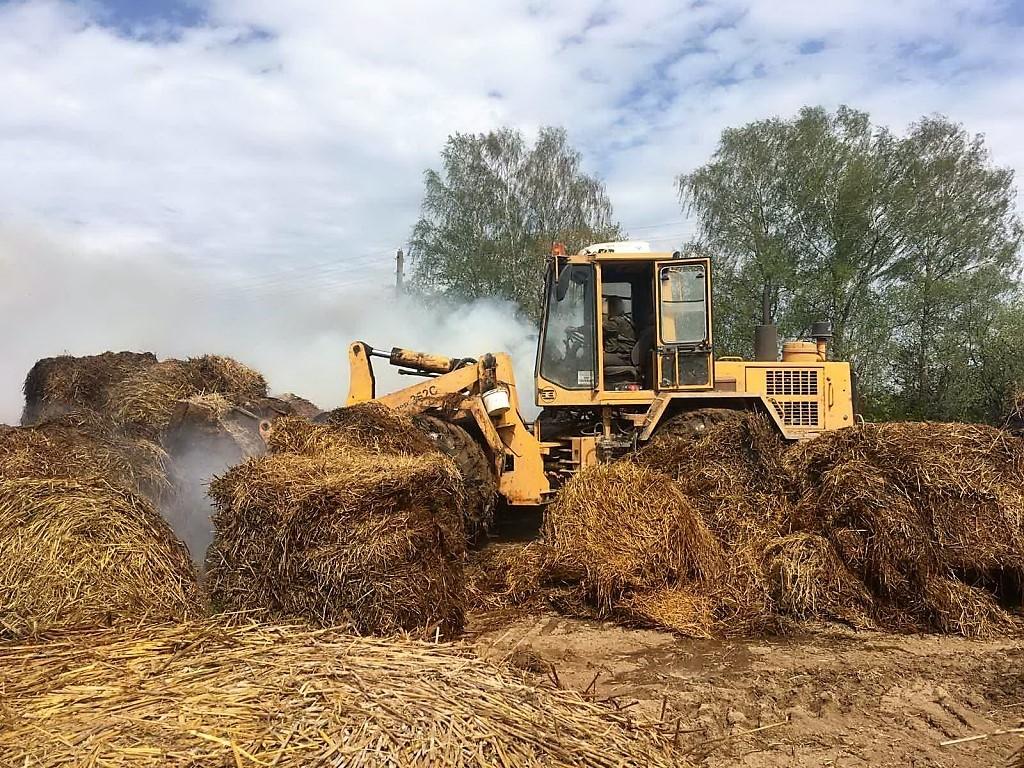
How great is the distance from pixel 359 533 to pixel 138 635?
71.6 inches

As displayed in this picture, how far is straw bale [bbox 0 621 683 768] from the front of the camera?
A: 2229mm

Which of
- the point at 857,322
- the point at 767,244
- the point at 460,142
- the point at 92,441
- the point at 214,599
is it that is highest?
the point at 460,142

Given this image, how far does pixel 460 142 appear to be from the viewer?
30.7 metres

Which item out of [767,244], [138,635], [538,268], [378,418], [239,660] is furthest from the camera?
[538,268]

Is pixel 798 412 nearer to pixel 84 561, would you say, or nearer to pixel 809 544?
pixel 809 544

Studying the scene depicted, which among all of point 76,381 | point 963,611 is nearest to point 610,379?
point 963,611

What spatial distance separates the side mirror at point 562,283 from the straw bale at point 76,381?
461 cm

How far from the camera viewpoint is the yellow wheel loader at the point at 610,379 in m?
8.29

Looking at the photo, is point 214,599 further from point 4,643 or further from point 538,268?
point 538,268

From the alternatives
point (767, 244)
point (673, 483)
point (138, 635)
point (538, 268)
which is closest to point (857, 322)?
point (767, 244)

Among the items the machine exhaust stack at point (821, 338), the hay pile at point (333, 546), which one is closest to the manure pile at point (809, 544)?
the hay pile at point (333, 546)

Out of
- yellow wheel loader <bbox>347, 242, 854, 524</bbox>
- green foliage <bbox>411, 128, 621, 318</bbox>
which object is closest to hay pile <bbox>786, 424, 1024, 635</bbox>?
yellow wheel loader <bbox>347, 242, 854, 524</bbox>

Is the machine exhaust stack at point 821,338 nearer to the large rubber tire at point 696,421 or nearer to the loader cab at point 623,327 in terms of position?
the loader cab at point 623,327

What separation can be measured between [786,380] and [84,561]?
7.39 m
